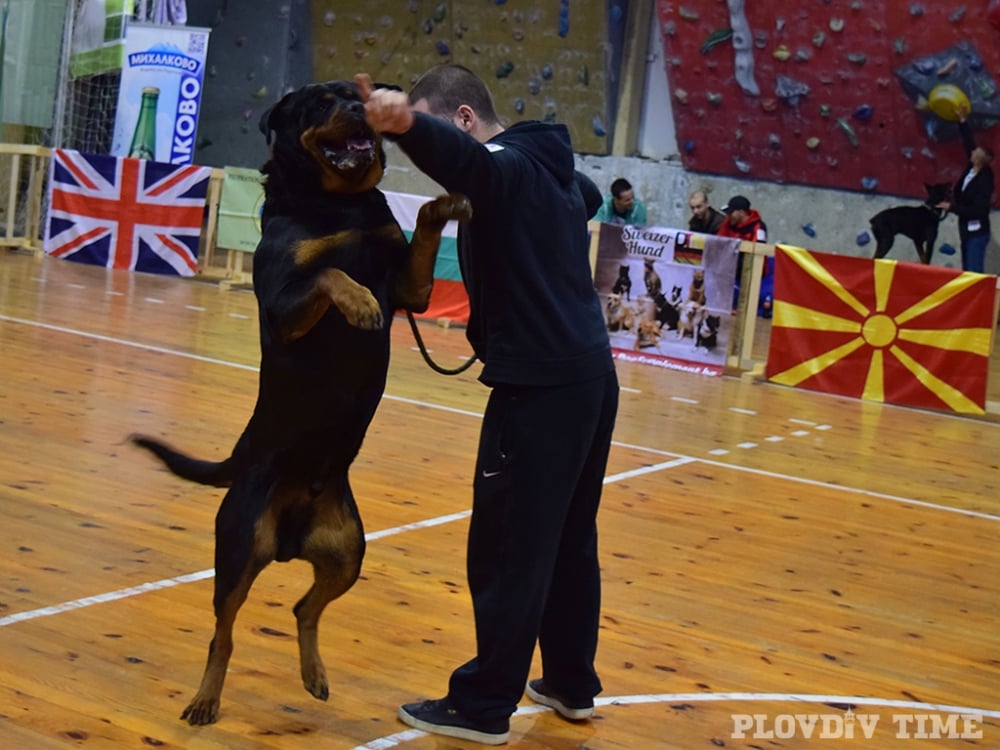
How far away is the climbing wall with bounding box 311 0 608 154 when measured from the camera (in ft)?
56.8

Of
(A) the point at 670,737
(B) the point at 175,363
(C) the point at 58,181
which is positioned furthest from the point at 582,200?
(C) the point at 58,181

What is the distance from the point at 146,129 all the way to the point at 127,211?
4.56ft

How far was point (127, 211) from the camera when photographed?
43.3ft

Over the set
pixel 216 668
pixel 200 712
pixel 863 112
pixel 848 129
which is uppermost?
pixel 863 112

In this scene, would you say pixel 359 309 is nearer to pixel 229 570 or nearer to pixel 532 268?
pixel 532 268

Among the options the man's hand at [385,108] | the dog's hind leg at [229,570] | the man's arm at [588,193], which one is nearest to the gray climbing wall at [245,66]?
the man's arm at [588,193]

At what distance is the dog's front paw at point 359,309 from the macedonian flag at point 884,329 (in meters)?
7.60

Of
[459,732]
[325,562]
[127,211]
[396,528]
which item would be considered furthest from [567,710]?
→ [127,211]

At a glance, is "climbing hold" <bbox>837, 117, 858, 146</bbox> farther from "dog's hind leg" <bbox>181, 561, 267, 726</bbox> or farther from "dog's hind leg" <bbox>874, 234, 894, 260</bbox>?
"dog's hind leg" <bbox>181, 561, 267, 726</bbox>

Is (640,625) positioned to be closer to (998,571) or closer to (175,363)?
(998,571)

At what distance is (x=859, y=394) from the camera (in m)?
10.3

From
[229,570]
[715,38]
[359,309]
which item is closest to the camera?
[359,309]

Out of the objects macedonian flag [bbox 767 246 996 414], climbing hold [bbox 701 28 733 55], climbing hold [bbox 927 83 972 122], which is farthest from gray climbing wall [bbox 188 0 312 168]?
macedonian flag [bbox 767 246 996 414]

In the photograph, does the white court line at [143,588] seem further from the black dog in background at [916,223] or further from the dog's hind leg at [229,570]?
the black dog in background at [916,223]
